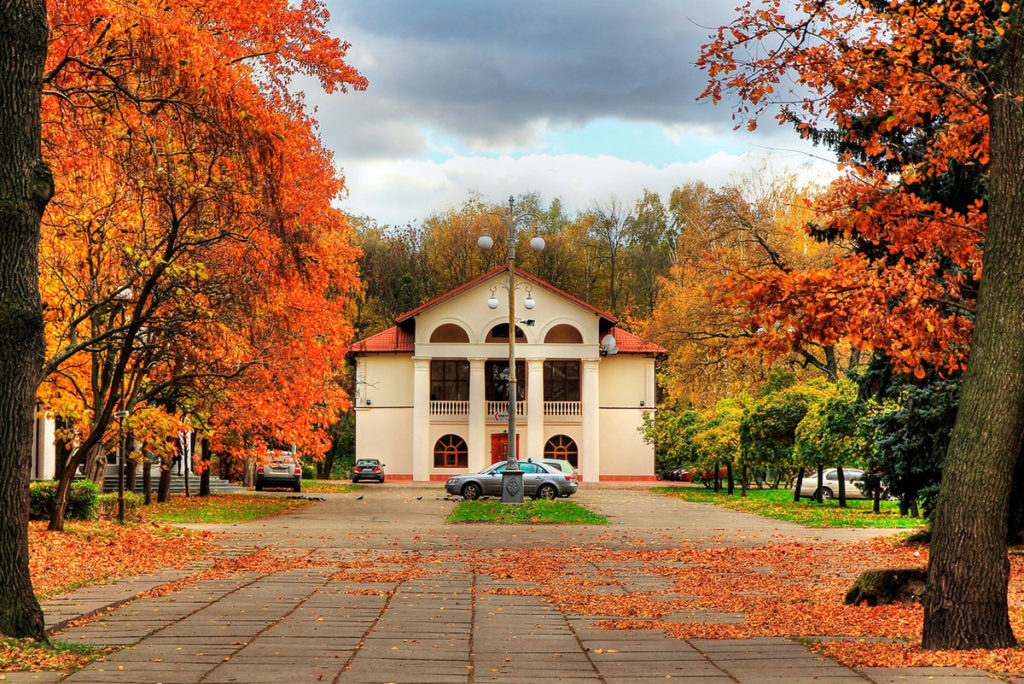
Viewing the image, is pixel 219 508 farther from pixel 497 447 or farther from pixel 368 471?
pixel 497 447

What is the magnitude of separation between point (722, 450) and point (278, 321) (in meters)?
21.4

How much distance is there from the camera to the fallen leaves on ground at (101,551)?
488 inches

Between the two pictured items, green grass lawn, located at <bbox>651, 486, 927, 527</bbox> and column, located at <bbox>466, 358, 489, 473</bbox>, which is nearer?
green grass lawn, located at <bbox>651, 486, 927, 527</bbox>

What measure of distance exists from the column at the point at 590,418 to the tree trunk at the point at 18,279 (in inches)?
1841

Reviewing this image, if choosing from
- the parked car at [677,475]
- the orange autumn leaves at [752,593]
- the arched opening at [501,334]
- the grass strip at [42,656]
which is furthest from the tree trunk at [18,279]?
the parked car at [677,475]

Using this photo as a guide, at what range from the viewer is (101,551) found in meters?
15.2

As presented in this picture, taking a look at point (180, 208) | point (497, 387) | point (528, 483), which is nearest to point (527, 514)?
point (528, 483)

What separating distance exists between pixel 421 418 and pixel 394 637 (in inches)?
1795

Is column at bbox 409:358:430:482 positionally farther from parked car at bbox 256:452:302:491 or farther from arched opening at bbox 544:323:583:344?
parked car at bbox 256:452:302:491

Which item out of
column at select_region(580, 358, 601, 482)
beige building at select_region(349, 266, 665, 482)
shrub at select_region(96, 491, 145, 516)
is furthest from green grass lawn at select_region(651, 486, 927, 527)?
beige building at select_region(349, 266, 665, 482)

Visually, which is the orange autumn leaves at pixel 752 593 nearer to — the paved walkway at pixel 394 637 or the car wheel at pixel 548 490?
the paved walkway at pixel 394 637

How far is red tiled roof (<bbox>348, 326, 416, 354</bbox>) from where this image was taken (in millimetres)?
55406

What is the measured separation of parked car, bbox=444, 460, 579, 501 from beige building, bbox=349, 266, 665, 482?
63.0 feet

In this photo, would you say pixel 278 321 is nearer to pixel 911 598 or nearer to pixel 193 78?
pixel 193 78
